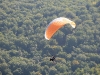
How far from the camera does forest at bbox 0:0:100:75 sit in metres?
57.9

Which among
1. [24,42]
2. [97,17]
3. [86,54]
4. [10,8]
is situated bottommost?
[86,54]

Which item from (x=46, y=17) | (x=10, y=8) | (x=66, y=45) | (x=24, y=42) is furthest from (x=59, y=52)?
(x=10, y=8)

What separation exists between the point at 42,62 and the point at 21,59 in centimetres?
374

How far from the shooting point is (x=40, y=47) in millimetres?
65062

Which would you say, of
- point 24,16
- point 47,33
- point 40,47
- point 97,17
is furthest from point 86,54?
point 47,33

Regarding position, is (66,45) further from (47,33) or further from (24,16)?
(47,33)

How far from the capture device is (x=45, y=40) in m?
66.2

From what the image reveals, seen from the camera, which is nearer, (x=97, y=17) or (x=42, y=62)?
(x=42, y=62)

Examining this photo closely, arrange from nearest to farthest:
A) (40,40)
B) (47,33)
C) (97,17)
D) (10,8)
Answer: (47,33) → (40,40) → (97,17) → (10,8)

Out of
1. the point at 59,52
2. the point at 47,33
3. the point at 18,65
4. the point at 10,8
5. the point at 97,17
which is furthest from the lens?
the point at 10,8

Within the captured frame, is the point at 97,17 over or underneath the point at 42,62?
over

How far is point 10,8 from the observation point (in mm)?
82000

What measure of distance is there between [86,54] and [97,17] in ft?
54.1

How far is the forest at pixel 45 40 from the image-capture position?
5794cm
